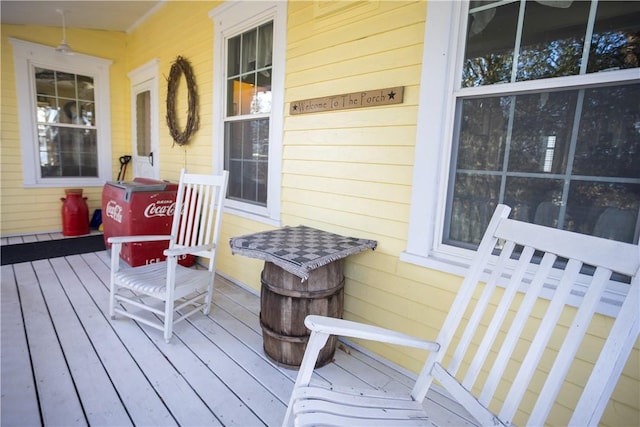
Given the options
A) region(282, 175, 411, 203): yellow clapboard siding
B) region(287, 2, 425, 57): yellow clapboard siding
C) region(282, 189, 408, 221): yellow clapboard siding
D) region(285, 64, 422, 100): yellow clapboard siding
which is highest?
region(287, 2, 425, 57): yellow clapboard siding

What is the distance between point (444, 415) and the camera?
5.36ft

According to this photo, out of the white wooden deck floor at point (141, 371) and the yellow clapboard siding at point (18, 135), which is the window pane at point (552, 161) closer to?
the white wooden deck floor at point (141, 371)

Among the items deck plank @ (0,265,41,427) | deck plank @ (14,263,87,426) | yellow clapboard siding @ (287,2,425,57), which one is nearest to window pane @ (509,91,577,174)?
yellow clapboard siding @ (287,2,425,57)

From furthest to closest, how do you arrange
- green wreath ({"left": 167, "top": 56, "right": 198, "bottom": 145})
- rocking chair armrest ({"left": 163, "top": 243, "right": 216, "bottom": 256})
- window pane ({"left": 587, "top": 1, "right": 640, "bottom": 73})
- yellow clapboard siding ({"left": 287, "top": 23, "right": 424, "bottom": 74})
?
green wreath ({"left": 167, "top": 56, "right": 198, "bottom": 145}) → rocking chair armrest ({"left": 163, "top": 243, "right": 216, "bottom": 256}) → yellow clapboard siding ({"left": 287, "top": 23, "right": 424, "bottom": 74}) → window pane ({"left": 587, "top": 1, "right": 640, "bottom": 73})

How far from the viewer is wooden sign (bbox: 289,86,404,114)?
186 cm

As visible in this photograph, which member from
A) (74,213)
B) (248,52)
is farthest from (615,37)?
(74,213)

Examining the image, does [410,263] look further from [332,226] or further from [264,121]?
[264,121]

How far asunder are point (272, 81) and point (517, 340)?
7.93 feet

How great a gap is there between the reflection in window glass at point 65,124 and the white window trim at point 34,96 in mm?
68

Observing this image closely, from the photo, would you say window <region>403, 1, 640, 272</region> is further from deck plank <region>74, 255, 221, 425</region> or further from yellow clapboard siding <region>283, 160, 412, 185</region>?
deck plank <region>74, 255, 221, 425</region>

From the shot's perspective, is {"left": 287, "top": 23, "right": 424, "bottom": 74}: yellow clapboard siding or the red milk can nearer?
{"left": 287, "top": 23, "right": 424, "bottom": 74}: yellow clapboard siding

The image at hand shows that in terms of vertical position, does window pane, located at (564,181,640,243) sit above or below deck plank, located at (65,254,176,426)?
above

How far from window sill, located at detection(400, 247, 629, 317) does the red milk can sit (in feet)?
15.5

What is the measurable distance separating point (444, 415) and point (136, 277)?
6.65ft
